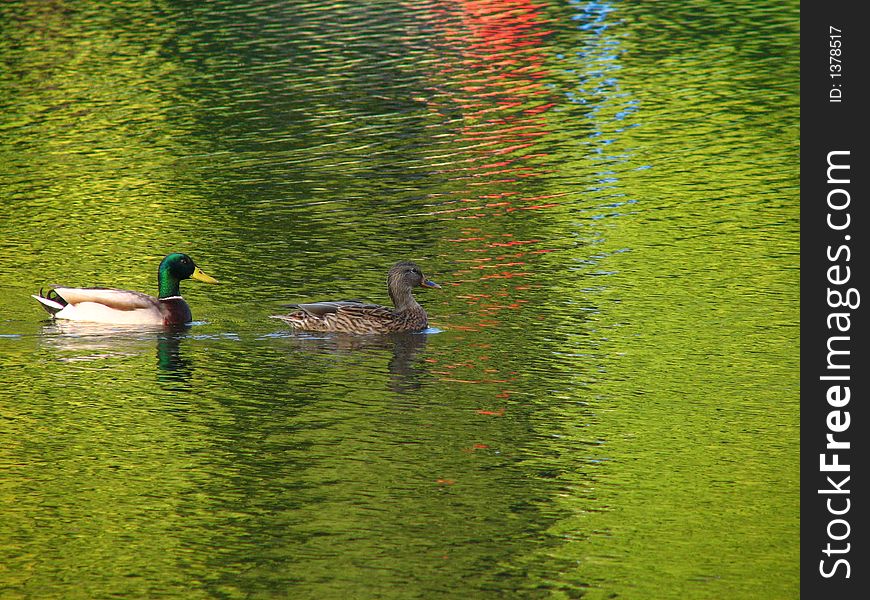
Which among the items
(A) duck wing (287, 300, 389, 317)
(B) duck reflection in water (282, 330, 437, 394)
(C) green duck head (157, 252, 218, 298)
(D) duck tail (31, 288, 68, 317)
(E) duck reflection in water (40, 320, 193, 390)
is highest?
(C) green duck head (157, 252, 218, 298)

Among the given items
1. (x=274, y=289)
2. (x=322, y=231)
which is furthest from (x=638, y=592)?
(x=322, y=231)

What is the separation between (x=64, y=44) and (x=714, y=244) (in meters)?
22.2

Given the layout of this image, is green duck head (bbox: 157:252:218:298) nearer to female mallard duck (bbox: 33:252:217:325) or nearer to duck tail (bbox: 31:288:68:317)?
female mallard duck (bbox: 33:252:217:325)

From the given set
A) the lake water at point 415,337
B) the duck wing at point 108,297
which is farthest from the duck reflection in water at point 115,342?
the duck wing at point 108,297

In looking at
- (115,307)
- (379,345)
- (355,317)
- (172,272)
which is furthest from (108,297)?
(379,345)

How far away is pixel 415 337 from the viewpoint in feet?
54.4

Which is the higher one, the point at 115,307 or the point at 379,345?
the point at 115,307

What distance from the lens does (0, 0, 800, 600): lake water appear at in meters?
11.4

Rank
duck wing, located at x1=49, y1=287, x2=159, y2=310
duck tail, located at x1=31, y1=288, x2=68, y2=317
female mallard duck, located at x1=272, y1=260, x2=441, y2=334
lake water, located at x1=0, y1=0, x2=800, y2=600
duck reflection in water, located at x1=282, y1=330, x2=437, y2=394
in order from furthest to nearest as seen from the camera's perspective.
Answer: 1. duck tail, located at x1=31, y1=288, x2=68, y2=317
2. duck wing, located at x1=49, y1=287, x2=159, y2=310
3. female mallard duck, located at x1=272, y1=260, x2=441, y2=334
4. duck reflection in water, located at x1=282, y1=330, x2=437, y2=394
5. lake water, located at x1=0, y1=0, x2=800, y2=600

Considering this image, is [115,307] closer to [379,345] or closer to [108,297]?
[108,297]

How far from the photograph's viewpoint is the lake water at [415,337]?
11398 millimetres

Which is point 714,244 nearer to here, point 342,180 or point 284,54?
point 342,180

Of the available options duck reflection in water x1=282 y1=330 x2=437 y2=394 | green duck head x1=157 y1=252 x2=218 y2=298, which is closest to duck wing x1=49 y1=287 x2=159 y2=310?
green duck head x1=157 y1=252 x2=218 y2=298

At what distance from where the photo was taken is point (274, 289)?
59.6ft
